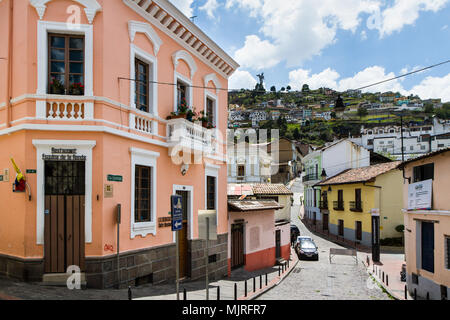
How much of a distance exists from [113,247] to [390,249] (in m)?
25.1

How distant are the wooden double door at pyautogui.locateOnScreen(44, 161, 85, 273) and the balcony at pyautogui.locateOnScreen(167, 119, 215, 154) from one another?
11.3 ft

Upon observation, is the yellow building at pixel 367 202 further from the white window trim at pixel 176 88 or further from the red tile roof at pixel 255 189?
the white window trim at pixel 176 88

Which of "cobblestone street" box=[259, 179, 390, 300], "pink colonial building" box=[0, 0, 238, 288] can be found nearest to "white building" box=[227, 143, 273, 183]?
"cobblestone street" box=[259, 179, 390, 300]

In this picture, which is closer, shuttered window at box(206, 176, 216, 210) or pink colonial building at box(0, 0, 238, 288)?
pink colonial building at box(0, 0, 238, 288)

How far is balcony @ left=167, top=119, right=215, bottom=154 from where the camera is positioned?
12047mm

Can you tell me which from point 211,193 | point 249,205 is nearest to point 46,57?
point 211,193

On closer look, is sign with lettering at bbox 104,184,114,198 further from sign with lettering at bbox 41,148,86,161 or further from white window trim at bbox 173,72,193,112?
white window trim at bbox 173,72,193,112

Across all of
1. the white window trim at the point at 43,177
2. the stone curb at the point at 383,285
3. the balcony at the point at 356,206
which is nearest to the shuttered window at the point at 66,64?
the white window trim at the point at 43,177

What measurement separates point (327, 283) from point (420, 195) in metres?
5.62

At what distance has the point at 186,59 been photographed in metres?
13.6

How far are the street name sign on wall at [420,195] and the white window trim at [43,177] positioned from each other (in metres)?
12.4

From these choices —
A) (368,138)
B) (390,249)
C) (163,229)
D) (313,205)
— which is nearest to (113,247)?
(163,229)

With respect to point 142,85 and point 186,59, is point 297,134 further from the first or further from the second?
point 142,85

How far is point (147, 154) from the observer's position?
36.6 ft
